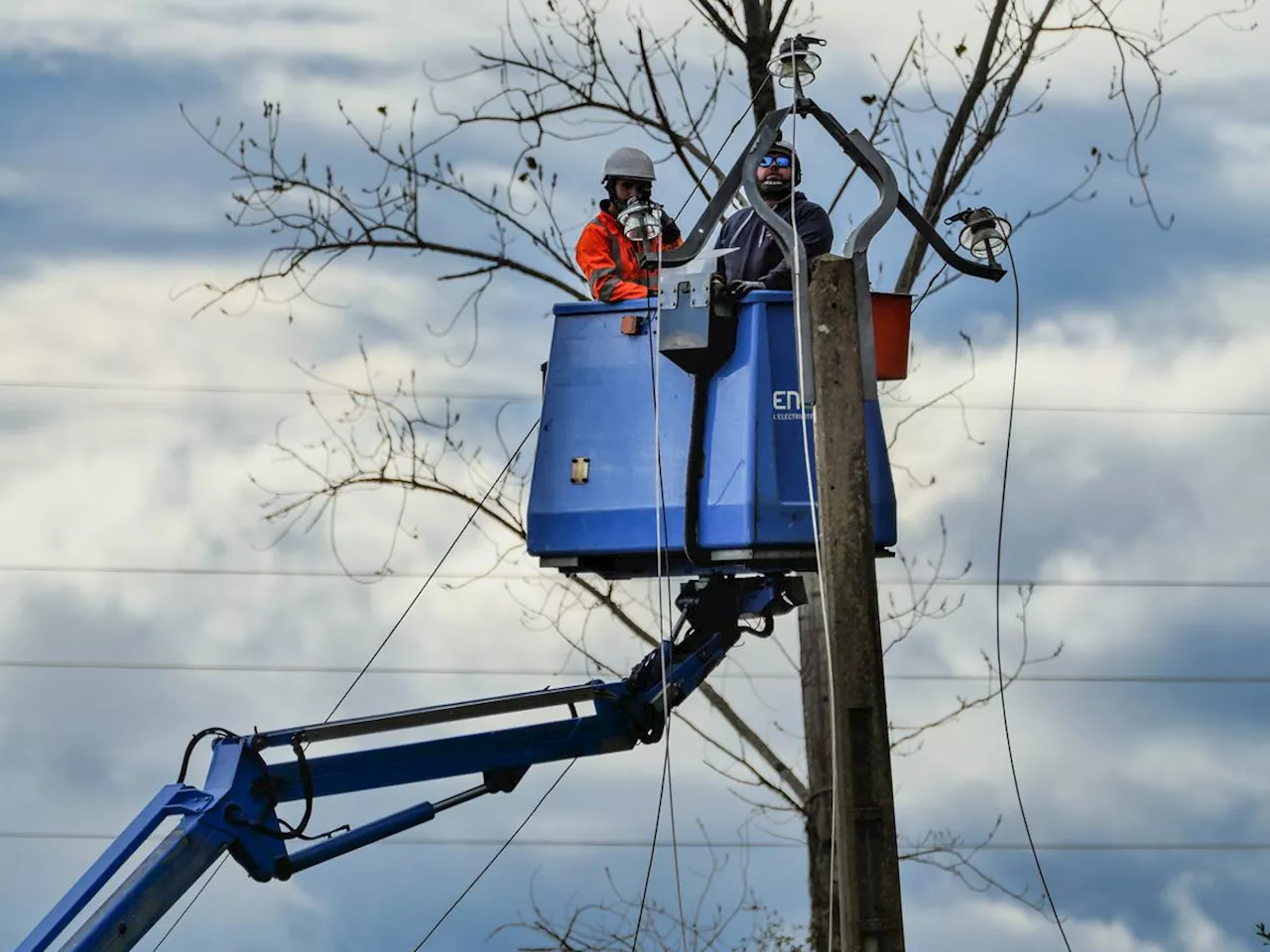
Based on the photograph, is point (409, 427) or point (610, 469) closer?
point (610, 469)

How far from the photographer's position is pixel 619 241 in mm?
8023

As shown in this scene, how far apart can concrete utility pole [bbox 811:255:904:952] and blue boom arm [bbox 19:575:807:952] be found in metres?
1.56

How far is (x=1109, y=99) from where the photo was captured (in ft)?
41.1

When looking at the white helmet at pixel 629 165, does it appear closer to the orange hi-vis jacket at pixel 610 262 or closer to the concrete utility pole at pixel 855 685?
the orange hi-vis jacket at pixel 610 262

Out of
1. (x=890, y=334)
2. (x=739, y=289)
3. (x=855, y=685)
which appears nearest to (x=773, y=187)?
(x=739, y=289)

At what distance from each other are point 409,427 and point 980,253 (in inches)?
226

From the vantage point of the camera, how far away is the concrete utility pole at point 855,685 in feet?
20.4

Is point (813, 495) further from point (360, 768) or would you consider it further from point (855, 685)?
point (360, 768)

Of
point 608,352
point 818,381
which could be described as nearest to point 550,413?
point 608,352

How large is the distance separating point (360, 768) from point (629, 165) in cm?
316

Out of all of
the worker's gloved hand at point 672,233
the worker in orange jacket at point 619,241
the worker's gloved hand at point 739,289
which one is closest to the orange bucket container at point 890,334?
the worker's gloved hand at point 739,289

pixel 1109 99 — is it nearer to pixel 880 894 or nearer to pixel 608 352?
pixel 608 352

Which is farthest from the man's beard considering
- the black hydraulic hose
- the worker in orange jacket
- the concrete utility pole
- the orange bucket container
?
the concrete utility pole

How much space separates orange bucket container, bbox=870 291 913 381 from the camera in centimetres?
716
